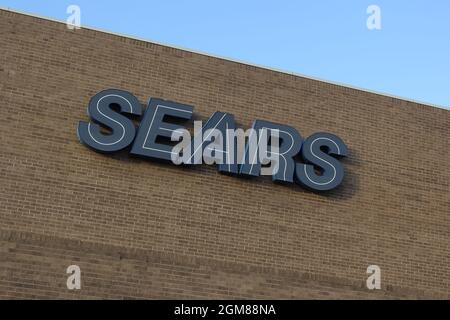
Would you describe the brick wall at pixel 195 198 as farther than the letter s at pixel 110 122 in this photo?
No

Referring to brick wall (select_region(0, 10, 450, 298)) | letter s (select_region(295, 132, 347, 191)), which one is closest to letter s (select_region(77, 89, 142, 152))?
brick wall (select_region(0, 10, 450, 298))

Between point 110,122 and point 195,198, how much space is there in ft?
7.92

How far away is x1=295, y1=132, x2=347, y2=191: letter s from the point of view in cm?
1670

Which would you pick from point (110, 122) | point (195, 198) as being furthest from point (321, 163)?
point (110, 122)

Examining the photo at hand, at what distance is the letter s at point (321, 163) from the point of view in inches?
658

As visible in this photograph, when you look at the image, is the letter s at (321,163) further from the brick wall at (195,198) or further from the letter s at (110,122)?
the letter s at (110,122)

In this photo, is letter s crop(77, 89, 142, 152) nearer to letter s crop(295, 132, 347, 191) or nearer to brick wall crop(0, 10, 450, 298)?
brick wall crop(0, 10, 450, 298)

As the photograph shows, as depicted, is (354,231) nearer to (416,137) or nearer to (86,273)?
(416,137)

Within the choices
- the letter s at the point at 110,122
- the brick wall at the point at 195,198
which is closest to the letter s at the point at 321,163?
the brick wall at the point at 195,198

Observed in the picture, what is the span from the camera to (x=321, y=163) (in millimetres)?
17016

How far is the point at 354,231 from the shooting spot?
16.8 metres

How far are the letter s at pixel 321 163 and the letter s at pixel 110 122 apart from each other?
12.7 feet
